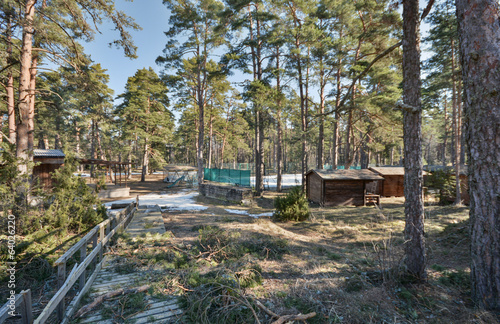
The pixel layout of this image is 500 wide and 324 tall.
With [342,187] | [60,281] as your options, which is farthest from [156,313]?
[342,187]

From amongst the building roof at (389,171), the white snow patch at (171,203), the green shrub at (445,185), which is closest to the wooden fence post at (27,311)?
the white snow patch at (171,203)

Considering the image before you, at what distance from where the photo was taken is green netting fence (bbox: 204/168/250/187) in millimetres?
21248

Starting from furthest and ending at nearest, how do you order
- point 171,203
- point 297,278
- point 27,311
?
point 171,203 → point 297,278 → point 27,311

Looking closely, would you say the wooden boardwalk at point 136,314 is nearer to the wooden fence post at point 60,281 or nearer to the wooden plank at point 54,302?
the wooden fence post at point 60,281

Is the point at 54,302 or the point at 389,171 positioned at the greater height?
the point at 389,171

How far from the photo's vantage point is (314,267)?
4.88 metres

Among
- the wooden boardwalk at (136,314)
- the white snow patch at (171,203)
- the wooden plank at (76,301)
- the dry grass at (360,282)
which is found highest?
the wooden plank at (76,301)

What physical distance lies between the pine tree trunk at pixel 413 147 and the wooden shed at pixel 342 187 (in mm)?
10638

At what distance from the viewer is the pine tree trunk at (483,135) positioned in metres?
2.97

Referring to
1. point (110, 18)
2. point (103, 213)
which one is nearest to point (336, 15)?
point (110, 18)

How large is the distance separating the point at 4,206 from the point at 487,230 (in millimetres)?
9872

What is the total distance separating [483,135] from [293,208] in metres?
7.80

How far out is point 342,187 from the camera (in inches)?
603

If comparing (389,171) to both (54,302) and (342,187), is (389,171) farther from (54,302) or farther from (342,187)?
(54,302)
